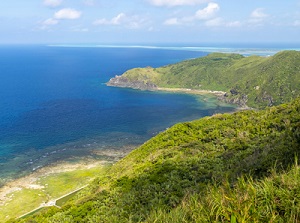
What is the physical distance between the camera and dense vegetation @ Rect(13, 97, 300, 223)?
8938 mm

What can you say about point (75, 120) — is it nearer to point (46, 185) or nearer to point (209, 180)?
point (46, 185)

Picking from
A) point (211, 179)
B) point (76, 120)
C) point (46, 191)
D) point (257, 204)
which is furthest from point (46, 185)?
point (257, 204)

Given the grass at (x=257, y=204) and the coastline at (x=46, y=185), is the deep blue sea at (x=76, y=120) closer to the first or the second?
the coastline at (x=46, y=185)

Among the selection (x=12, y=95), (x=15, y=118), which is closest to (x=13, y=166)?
(x=15, y=118)

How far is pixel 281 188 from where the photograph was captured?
9.16 m

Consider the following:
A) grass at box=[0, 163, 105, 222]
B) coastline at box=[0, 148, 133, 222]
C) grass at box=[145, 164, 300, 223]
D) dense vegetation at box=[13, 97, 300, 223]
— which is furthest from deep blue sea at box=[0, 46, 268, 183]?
grass at box=[145, 164, 300, 223]

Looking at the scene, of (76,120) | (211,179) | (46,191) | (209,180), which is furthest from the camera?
(76,120)

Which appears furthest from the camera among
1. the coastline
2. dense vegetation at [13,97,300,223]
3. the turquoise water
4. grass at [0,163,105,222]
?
the turquoise water

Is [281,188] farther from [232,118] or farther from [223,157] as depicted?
[232,118]

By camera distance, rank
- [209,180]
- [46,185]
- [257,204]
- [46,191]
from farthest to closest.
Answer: [46,185] → [46,191] → [209,180] → [257,204]

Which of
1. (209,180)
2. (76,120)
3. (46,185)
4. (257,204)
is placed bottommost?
(46,185)

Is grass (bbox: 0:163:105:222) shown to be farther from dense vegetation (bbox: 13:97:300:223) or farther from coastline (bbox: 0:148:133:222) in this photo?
dense vegetation (bbox: 13:97:300:223)

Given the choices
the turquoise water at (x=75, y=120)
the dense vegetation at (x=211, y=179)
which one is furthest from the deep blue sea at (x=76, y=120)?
the dense vegetation at (x=211, y=179)

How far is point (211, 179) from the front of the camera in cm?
3472
